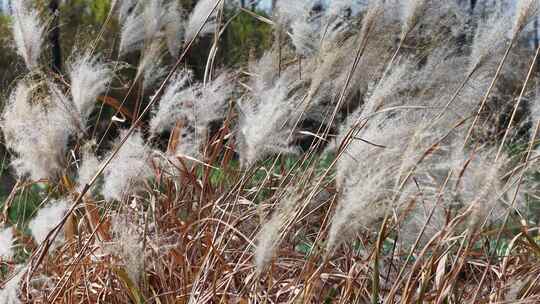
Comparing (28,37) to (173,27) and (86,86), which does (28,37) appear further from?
(173,27)

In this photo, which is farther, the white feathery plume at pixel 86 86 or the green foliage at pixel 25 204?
the green foliage at pixel 25 204

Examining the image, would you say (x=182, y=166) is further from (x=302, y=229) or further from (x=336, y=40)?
(x=336, y=40)

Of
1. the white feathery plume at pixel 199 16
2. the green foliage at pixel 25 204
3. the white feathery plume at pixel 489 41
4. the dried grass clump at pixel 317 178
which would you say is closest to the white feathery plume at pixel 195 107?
the dried grass clump at pixel 317 178

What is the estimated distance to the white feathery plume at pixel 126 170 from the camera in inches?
65.8

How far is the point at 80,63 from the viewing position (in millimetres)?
2111

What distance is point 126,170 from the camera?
5.56 feet

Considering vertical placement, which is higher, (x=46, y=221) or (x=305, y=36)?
(x=305, y=36)

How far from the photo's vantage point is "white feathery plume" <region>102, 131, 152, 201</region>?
167cm

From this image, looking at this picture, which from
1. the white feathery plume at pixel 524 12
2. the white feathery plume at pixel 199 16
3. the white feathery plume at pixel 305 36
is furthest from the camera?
the white feathery plume at pixel 305 36

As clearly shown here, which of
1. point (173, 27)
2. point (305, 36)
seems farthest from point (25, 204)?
point (305, 36)

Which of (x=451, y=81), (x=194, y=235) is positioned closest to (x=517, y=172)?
(x=451, y=81)

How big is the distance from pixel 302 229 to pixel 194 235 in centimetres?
28

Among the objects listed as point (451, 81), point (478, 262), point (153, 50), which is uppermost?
point (153, 50)

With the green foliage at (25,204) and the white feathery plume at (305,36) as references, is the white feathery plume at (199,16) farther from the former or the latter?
the green foliage at (25,204)
